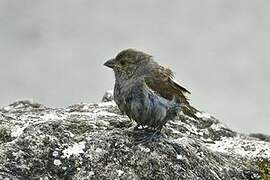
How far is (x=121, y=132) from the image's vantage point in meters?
7.21

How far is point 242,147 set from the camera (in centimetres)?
834

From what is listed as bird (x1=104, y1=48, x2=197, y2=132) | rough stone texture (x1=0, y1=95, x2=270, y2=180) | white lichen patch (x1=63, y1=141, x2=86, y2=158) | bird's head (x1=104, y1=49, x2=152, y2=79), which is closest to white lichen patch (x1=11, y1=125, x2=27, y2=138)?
rough stone texture (x1=0, y1=95, x2=270, y2=180)

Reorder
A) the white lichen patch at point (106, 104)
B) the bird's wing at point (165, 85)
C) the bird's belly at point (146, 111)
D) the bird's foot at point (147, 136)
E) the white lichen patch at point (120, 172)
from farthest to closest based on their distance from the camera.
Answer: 1. the white lichen patch at point (106, 104)
2. the bird's wing at point (165, 85)
3. the bird's belly at point (146, 111)
4. the bird's foot at point (147, 136)
5. the white lichen patch at point (120, 172)

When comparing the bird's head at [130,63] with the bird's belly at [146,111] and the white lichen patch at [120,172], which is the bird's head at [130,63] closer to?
the bird's belly at [146,111]

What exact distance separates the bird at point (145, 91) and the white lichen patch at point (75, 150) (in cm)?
63

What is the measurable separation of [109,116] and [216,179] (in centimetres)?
178

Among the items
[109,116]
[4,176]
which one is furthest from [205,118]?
[4,176]

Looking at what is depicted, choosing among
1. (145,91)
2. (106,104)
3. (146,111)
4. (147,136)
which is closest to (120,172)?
(147,136)

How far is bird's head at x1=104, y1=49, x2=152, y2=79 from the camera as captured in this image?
740 cm

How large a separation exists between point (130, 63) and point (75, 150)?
1.19 m

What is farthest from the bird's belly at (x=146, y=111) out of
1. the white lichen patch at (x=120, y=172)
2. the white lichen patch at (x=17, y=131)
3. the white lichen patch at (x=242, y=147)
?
the white lichen patch at (x=242, y=147)

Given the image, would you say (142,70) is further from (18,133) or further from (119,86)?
(18,133)

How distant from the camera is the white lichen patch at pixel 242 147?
8.09 meters

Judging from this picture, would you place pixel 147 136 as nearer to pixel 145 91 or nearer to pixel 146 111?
pixel 146 111
